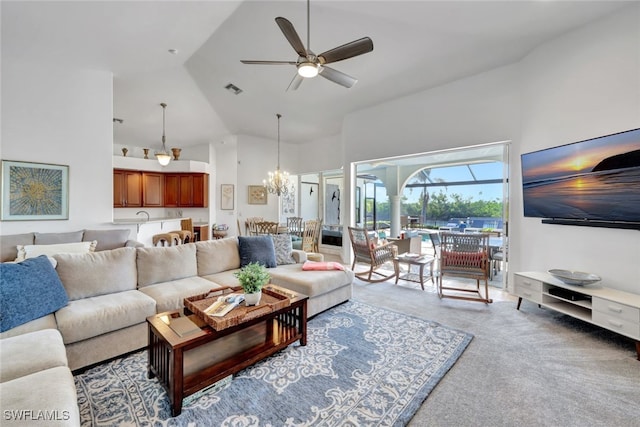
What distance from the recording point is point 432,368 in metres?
2.16

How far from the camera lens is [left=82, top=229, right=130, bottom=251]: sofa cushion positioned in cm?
382

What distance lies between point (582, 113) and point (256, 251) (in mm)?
4364

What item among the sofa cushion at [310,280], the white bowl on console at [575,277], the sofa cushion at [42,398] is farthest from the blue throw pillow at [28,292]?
the white bowl on console at [575,277]

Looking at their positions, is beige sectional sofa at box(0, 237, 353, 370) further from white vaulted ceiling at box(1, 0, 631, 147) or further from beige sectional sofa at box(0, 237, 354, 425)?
white vaulted ceiling at box(1, 0, 631, 147)

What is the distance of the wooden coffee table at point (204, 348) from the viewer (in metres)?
1.65

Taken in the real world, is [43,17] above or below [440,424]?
above

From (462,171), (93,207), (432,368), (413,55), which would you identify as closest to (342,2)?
(413,55)

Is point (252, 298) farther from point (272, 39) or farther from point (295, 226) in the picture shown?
point (295, 226)

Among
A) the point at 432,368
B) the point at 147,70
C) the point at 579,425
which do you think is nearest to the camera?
the point at 579,425

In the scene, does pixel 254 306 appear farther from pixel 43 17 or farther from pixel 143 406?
pixel 43 17

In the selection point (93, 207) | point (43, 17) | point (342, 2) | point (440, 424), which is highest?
point (342, 2)

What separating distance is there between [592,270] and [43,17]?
6985 millimetres

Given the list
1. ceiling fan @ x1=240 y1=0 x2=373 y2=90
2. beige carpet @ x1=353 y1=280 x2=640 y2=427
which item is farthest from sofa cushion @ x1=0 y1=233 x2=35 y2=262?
beige carpet @ x1=353 y1=280 x2=640 y2=427

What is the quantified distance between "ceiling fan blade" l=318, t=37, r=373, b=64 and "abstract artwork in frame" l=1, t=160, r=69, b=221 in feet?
13.6
